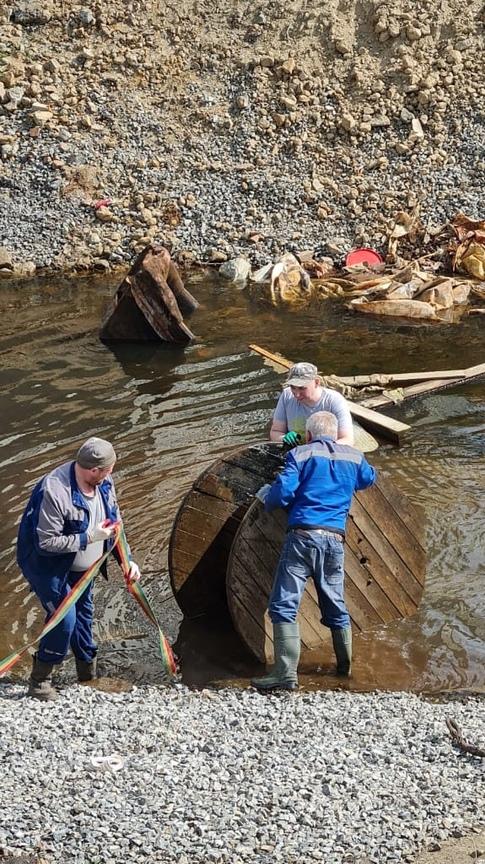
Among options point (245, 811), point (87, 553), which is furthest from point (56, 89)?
point (245, 811)

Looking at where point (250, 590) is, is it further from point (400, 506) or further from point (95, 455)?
point (95, 455)

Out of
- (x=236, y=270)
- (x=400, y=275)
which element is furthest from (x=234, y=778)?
(x=236, y=270)

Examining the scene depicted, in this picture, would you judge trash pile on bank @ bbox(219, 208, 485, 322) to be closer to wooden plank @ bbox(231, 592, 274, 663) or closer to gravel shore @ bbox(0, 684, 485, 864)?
wooden plank @ bbox(231, 592, 274, 663)

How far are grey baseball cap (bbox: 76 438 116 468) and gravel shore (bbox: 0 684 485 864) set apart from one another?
1724mm

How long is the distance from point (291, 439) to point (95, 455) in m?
1.88

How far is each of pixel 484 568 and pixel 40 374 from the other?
8613 mm

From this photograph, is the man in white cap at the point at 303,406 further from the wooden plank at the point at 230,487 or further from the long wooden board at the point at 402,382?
the long wooden board at the point at 402,382

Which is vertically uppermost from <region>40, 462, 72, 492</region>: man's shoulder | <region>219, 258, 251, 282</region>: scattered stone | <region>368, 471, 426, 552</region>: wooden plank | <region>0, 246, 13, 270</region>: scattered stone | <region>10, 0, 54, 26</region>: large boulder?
<region>10, 0, 54, 26</region>: large boulder

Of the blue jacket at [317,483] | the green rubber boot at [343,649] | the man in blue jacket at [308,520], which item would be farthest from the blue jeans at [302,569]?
the green rubber boot at [343,649]

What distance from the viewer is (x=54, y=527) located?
6816 millimetres

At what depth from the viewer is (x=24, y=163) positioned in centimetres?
2419

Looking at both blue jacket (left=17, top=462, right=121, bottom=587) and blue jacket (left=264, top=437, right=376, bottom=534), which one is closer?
blue jacket (left=17, top=462, right=121, bottom=587)

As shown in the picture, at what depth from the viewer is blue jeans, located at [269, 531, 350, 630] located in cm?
742

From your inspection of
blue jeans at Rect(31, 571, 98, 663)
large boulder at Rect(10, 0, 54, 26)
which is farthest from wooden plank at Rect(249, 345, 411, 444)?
large boulder at Rect(10, 0, 54, 26)
